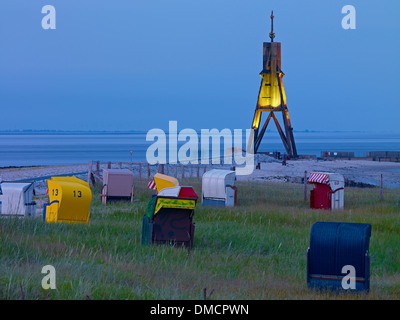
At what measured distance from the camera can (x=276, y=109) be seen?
57.2 metres

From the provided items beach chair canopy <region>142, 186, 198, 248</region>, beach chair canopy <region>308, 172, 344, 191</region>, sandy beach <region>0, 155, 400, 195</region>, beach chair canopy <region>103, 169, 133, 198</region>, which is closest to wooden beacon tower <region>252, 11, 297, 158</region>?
sandy beach <region>0, 155, 400, 195</region>

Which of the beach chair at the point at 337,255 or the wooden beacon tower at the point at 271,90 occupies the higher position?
the wooden beacon tower at the point at 271,90

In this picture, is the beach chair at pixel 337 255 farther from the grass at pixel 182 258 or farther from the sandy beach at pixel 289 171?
the sandy beach at pixel 289 171

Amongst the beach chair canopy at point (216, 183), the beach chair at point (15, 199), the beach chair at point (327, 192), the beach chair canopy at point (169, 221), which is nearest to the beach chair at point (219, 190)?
the beach chair canopy at point (216, 183)

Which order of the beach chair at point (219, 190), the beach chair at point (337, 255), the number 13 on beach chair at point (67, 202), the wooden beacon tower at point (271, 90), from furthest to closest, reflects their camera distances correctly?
the wooden beacon tower at point (271, 90) < the beach chair at point (219, 190) < the number 13 on beach chair at point (67, 202) < the beach chair at point (337, 255)

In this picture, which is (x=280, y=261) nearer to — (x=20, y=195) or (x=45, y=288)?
(x=45, y=288)

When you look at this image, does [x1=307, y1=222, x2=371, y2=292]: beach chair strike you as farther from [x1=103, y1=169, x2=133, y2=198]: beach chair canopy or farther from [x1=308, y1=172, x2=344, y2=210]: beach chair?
[x1=103, y1=169, x2=133, y2=198]: beach chair canopy

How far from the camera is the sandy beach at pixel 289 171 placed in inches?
1802

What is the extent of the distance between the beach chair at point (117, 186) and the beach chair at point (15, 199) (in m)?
5.71

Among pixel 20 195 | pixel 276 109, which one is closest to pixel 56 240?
pixel 20 195

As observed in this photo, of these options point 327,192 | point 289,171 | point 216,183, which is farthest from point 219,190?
point 289,171

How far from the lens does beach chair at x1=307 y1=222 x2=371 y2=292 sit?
9.40m

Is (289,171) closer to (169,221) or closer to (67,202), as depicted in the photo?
(67,202)
